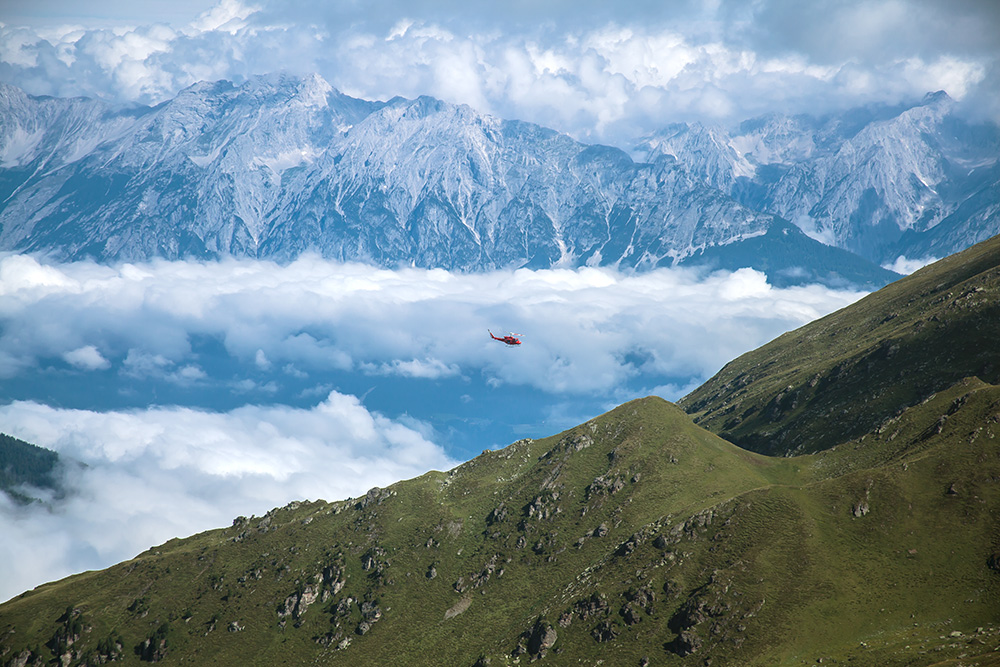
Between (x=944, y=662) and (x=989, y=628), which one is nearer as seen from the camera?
(x=944, y=662)

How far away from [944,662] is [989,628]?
24.8 metres

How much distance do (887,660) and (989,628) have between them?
26898 millimetres

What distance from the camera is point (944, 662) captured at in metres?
184

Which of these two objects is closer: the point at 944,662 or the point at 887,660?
the point at 944,662

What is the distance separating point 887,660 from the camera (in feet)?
648

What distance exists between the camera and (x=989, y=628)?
19912cm

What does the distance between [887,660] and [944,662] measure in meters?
15.9
